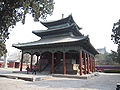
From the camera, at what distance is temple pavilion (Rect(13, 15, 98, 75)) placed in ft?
61.6

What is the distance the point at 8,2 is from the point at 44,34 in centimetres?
1643

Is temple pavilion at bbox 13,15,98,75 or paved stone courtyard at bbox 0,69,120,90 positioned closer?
paved stone courtyard at bbox 0,69,120,90

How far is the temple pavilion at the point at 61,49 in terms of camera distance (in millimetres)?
18766

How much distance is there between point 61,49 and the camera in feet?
64.0

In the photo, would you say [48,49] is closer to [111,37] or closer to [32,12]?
[32,12]

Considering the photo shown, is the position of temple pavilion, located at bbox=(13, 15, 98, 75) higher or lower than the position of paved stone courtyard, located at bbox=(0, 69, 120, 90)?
higher

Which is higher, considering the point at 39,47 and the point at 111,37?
the point at 111,37

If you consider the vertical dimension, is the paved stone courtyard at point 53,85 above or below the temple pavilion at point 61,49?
below

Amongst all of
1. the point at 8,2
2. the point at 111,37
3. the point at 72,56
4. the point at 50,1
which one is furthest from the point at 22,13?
the point at 111,37

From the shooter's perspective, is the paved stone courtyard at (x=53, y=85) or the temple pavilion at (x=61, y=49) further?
the temple pavilion at (x=61, y=49)

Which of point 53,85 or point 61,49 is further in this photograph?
point 61,49

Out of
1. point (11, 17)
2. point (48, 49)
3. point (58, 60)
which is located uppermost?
point (11, 17)

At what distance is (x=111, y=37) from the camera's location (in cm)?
3058

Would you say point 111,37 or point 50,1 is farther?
point 111,37
